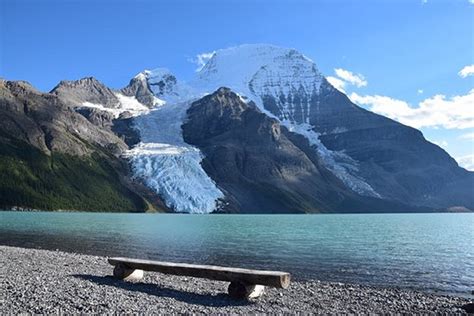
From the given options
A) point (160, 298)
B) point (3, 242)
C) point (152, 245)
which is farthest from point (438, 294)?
point (3, 242)

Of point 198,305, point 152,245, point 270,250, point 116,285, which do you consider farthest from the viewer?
point 152,245

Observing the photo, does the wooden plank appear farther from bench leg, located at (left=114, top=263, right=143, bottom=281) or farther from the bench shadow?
the bench shadow

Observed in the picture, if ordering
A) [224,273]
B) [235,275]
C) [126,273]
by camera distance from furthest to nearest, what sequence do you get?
[126,273], [224,273], [235,275]

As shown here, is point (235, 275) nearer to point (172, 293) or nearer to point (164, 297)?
point (164, 297)

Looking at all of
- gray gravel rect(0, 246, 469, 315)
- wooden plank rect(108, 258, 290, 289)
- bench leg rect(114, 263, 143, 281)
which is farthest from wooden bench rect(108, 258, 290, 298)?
gray gravel rect(0, 246, 469, 315)

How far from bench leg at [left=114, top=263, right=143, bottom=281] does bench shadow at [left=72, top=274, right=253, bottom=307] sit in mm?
337

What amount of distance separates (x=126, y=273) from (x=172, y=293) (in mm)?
3994

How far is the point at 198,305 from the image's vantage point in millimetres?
21609

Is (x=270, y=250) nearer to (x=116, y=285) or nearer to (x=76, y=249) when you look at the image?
(x=76, y=249)

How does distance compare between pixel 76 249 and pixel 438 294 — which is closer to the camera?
pixel 438 294

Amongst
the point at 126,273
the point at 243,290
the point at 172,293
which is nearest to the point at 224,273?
the point at 243,290

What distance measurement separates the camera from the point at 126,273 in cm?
2703

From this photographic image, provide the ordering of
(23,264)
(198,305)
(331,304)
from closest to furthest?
(198,305) < (331,304) < (23,264)

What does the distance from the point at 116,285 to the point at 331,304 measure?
10982 millimetres
